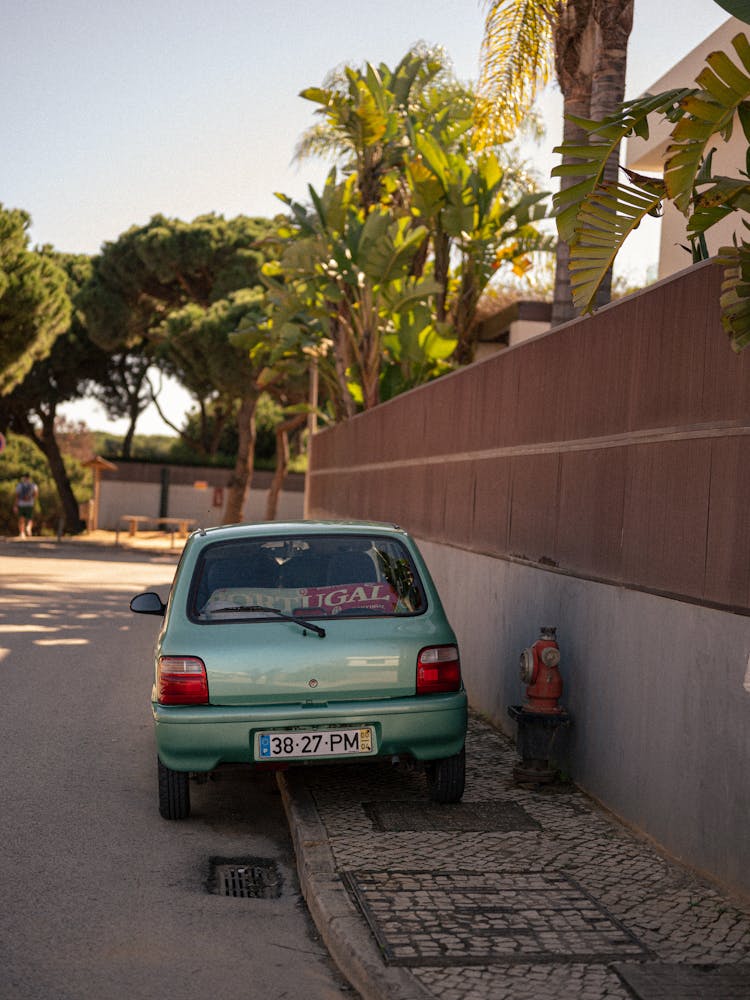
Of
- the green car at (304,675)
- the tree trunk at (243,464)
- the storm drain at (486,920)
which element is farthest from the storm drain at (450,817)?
the tree trunk at (243,464)

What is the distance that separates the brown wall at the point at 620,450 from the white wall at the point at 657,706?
0.16 metres

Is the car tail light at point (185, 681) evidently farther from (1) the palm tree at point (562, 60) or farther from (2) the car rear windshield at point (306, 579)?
(1) the palm tree at point (562, 60)

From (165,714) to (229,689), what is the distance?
1.15 feet

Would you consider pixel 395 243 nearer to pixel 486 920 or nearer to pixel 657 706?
pixel 657 706

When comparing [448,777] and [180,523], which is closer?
[448,777]

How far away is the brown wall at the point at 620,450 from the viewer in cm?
555

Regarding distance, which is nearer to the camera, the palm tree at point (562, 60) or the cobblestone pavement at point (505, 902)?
the cobblestone pavement at point (505, 902)

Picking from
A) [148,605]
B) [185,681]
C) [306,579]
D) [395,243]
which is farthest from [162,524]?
[185,681]

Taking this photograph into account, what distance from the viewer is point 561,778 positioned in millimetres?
7367

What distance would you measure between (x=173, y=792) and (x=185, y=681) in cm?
69

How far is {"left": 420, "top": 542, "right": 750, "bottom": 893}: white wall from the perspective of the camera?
525 centimetres

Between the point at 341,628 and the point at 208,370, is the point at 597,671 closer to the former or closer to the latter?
the point at 341,628

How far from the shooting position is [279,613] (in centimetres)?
655

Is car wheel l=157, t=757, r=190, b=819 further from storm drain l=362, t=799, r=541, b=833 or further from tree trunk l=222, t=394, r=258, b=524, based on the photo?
tree trunk l=222, t=394, r=258, b=524
